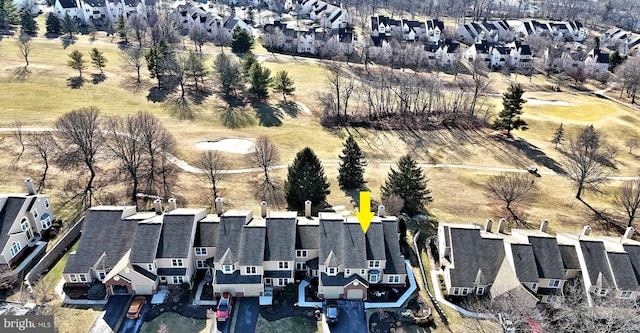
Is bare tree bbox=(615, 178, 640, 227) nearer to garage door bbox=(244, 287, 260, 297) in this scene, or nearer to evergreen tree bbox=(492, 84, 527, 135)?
evergreen tree bbox=(492, 84, 527, 135)

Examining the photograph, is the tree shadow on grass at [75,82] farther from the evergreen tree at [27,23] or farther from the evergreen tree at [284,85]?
the evergreen tree at [284,85]

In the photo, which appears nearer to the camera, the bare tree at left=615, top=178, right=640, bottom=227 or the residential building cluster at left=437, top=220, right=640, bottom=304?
the residential building cluster at left=437, top=220, right=640, bottom=304

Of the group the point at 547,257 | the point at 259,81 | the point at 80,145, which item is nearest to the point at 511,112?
the point at 547,257

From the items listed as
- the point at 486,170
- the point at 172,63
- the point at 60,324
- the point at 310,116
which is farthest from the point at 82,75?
the point at 486,170

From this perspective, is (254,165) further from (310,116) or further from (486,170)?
(486,170)

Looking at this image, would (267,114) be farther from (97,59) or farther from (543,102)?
(543,102)

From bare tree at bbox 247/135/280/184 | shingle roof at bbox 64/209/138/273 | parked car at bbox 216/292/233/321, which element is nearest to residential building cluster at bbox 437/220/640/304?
parked car at bbox 216/292/233/321

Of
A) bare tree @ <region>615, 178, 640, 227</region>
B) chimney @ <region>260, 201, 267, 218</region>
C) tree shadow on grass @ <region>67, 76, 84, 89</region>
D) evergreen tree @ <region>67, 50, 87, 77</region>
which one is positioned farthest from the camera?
evergreen tree @ <region>67, 50, 87, 77</region>
